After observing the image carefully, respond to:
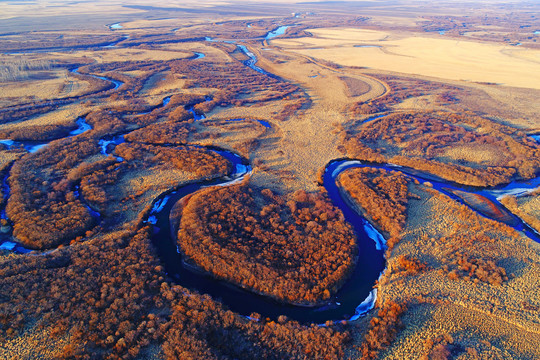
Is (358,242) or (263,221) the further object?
(263,221)

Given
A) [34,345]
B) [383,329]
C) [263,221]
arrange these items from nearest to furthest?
[34,345] < [383,329] < [263,221]

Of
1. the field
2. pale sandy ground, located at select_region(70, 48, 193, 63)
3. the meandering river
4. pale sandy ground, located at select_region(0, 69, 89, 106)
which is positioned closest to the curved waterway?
the meandering river

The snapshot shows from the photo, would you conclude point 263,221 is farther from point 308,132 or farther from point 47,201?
point 308,132

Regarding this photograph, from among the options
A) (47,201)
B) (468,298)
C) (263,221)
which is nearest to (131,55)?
(47,201)

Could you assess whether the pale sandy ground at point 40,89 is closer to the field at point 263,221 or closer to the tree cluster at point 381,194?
the field at point 263,221

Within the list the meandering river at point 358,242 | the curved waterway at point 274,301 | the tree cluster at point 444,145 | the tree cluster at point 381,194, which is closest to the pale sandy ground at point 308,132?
the meandering river at point 358,242

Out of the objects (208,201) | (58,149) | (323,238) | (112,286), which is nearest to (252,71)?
(58,149)

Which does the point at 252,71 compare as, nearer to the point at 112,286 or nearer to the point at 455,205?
the point at 455,205
